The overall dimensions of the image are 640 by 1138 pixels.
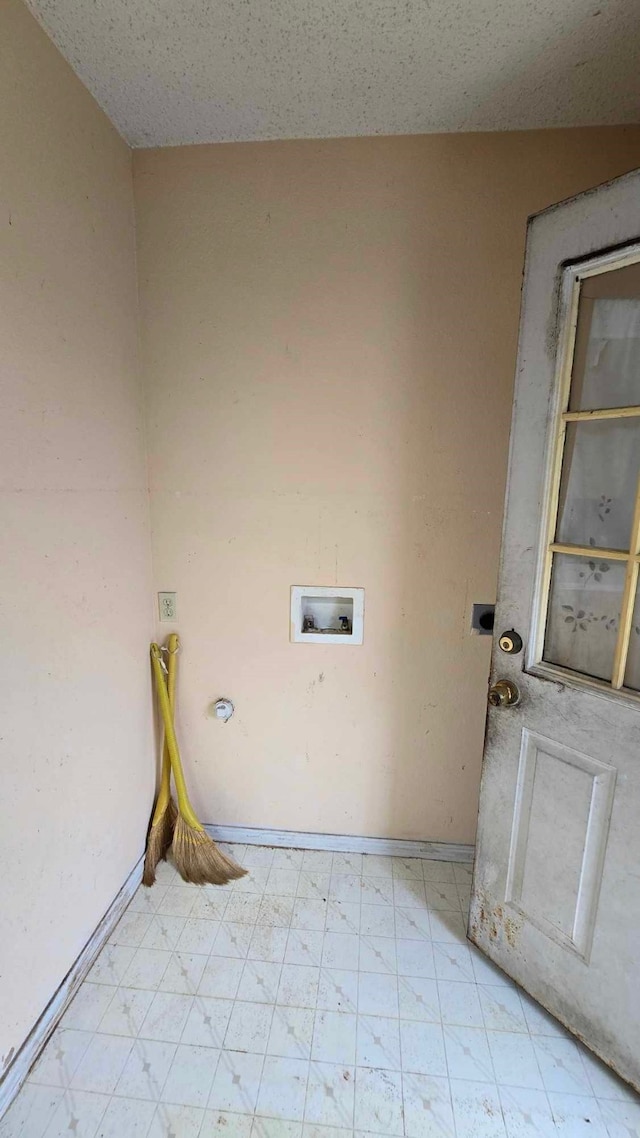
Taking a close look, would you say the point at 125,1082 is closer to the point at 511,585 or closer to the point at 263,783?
the point at 263,783

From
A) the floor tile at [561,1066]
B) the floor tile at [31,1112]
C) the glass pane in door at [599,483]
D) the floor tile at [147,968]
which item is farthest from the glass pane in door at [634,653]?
the floor tile at [31,1112]

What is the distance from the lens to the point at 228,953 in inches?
53.4

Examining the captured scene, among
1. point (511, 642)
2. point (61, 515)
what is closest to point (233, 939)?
point (511, 642)

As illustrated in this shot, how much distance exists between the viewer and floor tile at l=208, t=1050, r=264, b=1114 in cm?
102

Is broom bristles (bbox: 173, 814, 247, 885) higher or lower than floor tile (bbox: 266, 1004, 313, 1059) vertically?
higher

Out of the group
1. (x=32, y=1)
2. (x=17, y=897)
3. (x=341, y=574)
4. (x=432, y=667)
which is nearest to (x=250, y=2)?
(x=32, y=1)

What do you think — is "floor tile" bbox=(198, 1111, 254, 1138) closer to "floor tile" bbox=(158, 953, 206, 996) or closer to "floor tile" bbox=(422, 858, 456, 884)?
"floor tile" bbox=(158, 953, 206, 996)

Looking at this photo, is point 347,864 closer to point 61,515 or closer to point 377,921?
point 377,921

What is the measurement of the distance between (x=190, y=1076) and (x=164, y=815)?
2.38ft

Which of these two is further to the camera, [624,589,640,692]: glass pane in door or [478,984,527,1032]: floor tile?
[478,984,527,1032]: floor tile

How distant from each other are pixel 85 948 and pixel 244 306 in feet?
6.25

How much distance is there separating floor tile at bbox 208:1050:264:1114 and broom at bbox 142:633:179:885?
0.62 metres

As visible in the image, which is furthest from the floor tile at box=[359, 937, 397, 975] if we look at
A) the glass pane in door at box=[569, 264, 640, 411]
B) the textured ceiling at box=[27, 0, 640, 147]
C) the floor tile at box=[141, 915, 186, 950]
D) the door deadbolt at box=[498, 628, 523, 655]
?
the textured ceiling at box=[27, 0, 640, 147]

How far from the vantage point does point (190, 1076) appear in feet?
3.52
